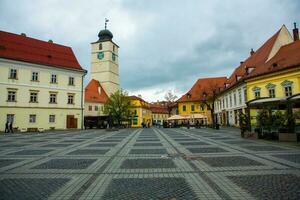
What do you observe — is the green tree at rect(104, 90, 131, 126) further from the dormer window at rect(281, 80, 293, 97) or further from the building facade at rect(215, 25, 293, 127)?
the dormer window at rect(281, 80, 293, 97)

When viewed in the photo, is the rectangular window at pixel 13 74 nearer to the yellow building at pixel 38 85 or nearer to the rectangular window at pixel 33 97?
the yellow building at pixel 38 85

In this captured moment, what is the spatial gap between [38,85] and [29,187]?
3346cm

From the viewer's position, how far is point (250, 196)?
452 cm

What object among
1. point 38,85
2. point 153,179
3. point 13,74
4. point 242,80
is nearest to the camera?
point 153,179

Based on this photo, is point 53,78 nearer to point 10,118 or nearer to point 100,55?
point 10,118

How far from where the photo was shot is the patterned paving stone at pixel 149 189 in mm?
4590

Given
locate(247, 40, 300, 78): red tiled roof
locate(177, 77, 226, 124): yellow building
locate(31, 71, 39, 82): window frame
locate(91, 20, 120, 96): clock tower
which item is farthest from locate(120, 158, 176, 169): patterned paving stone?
locate(91, 20, 120, 96): clock tower

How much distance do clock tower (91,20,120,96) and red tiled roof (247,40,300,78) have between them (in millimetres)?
46106

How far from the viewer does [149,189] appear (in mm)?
5117

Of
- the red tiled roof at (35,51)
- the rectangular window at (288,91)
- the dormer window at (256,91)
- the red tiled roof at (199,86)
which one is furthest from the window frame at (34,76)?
the red tiled roof at (199,86)

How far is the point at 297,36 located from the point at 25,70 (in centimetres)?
3962

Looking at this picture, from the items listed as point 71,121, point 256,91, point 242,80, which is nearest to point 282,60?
point 256,91

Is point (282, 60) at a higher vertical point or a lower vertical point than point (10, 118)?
higher

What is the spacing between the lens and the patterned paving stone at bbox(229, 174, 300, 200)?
179 inches
